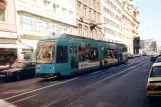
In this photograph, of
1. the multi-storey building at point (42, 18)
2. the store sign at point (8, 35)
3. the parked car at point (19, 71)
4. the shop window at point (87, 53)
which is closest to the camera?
the parked car at point (19, 71)

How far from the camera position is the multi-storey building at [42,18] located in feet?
90.7

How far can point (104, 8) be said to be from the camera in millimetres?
65125

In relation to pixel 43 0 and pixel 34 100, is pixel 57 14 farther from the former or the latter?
pixel 34 100

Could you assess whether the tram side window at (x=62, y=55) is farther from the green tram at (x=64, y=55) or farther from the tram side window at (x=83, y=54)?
the tram side window at (x=83, y=54)

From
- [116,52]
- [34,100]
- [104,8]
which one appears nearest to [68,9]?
[116,52]

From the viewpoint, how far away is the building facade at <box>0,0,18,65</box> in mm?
24953

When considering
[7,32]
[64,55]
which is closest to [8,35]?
[7,32]

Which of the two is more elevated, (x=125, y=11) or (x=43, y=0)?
(x=125, y=11)

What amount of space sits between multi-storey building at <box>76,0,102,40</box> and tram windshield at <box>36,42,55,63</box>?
1088 inches

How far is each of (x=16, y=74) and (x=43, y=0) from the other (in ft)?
54.0

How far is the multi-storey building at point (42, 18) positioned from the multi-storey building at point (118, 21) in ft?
75.5

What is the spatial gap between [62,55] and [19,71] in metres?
4.26

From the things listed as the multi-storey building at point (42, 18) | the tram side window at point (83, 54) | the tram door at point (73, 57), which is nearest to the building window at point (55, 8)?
the multi-storey building at point (42, 18)

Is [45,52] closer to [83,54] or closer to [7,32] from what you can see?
[83,54]
